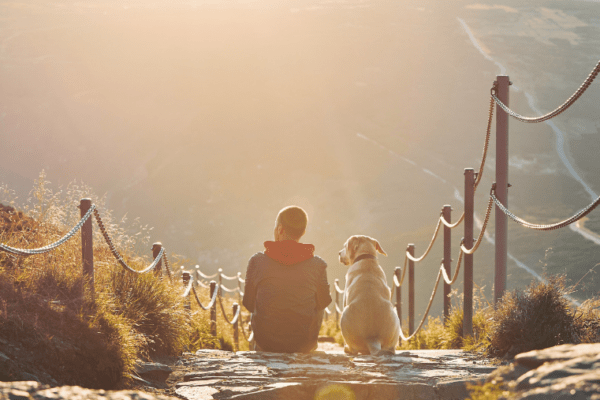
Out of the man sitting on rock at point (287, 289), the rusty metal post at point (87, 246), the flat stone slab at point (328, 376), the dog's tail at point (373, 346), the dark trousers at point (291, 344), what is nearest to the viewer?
the flat stone slab at point (328, 376)

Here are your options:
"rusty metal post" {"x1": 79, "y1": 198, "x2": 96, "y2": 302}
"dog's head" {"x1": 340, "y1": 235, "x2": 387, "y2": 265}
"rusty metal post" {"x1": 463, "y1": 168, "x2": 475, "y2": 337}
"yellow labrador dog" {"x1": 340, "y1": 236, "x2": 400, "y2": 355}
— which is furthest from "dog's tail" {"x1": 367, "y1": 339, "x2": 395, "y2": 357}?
"rusty metal post" {"x1": 79, "y1": 198, "x2": 96, "y2": 302}

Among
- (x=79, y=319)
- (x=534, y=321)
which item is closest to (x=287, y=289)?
(x=79, y=319)

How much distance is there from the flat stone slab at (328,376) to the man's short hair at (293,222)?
37.0 inches

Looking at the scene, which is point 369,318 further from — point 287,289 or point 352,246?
point 352,246

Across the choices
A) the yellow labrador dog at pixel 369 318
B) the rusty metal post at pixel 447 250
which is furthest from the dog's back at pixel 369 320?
the rusty metal post at pixel 447 250

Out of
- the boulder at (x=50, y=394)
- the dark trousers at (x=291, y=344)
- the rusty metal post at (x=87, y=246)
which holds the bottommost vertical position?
the dark trousers at (x=291, y=344)

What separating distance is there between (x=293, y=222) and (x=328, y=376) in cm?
143

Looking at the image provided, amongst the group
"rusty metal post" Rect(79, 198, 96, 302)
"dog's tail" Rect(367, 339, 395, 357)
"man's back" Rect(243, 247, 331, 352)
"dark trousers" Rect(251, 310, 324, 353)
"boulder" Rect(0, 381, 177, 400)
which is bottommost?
"dog's tail" Rect(367, 339, 395, 357)

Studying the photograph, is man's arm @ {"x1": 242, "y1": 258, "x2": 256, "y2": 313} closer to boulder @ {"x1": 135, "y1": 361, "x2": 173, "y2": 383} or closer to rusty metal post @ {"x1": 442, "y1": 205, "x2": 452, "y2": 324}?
boulder @ {"x1": 135, "y1": 361, "x2": 173, "y2": 383}

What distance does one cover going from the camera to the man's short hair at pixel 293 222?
4352mm

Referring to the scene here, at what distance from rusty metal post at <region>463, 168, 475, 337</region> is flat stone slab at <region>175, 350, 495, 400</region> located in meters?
0.66

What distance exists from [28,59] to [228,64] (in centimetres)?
2393

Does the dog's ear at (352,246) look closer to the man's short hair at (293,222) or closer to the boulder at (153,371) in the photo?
the man's short hair at (293,222)

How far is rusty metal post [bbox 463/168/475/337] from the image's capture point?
490cm
